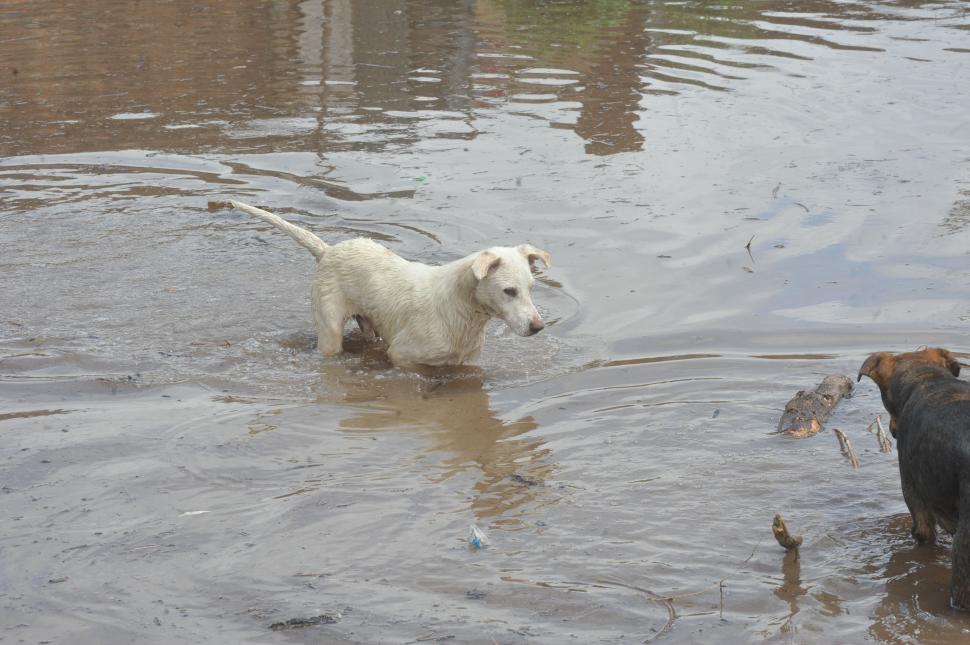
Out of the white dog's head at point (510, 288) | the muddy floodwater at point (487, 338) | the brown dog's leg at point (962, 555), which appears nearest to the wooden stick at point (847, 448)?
the muddy floodwater at point (487, 338)

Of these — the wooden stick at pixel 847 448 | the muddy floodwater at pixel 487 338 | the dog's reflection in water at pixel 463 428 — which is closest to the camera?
the muddy floodwater at pixel 487 338

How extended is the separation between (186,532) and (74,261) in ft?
17.6

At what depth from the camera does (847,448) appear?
6418 millimetres

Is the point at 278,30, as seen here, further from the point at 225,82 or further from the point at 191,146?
the point at 191,146

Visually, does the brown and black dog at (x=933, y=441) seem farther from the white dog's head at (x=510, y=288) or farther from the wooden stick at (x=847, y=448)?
the white dog's head at (x=510, y=288)

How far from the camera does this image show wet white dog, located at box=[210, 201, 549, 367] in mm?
7703

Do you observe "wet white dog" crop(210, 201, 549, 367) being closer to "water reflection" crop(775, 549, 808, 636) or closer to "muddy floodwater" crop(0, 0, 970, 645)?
"muddy floodwater" crop(0, 0, 970, 645)

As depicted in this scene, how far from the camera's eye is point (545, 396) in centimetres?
766

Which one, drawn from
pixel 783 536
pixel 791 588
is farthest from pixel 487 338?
pixel 791 588

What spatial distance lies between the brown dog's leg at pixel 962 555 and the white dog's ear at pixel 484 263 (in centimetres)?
363

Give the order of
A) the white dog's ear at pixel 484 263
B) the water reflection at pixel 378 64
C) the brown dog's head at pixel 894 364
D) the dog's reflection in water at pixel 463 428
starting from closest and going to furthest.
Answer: the brown dog's head at pixel 894 364 < the dog's reflection in water at pixel 463 428 < the white dog's ear at pixel 484 263 < the water reflection at pixel 378 64

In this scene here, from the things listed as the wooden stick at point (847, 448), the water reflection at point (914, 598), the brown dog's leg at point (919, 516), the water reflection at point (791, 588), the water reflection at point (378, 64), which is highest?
the water reflection at point (378, 64)

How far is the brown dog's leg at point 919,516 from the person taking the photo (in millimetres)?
5129

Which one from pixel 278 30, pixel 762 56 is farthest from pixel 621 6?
pixel 278 30
